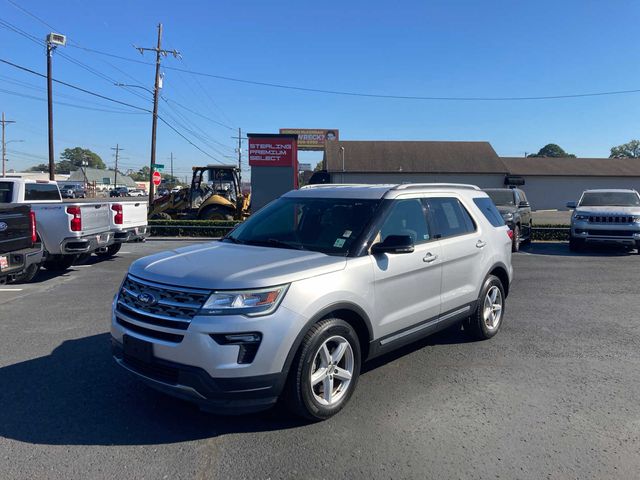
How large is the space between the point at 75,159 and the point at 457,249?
193932mm

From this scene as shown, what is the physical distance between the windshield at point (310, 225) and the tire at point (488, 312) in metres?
1.99

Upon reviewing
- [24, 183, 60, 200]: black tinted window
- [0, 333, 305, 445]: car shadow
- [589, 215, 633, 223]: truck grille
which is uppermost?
[24, 183, 60, 200]: black tinted window

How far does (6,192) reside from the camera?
1007 cm

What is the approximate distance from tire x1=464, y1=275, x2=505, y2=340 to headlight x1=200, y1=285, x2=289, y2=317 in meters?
3.03

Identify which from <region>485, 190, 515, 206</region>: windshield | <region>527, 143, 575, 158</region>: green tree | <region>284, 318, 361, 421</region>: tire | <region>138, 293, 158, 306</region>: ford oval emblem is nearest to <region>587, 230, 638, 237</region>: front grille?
<region>485, 190, 515, 206</region>: windshield

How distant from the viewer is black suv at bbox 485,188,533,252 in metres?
13.5

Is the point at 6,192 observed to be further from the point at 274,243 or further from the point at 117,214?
the point at 274,243

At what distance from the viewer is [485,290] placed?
5.57 m

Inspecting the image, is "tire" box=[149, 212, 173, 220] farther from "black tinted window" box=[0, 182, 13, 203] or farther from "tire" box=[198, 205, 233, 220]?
"black tinted window" box=[0, 182, 13, 203]

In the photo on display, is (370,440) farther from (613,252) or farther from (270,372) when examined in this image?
(613,252)

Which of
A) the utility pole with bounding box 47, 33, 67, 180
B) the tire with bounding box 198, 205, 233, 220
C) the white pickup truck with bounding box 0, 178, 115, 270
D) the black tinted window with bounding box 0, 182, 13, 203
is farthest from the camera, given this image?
the utility pole with bounding box 47, 33, 67, 180

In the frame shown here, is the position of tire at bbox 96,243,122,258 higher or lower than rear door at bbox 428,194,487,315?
lower

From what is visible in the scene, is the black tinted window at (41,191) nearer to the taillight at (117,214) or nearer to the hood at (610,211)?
the taillight at (117,214)

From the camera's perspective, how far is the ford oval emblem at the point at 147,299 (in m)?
3.51
